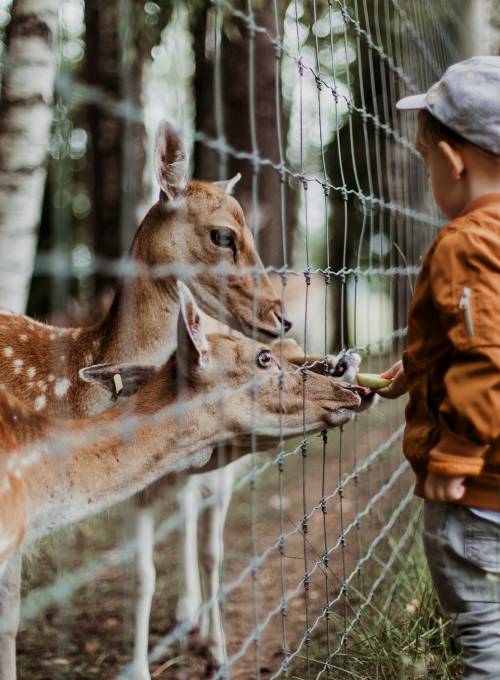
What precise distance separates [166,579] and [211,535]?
1016 mm

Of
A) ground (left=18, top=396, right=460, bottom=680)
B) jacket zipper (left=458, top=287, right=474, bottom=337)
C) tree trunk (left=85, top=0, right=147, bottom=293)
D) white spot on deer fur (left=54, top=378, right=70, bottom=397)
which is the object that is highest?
tree trunk (left=85, top=0, right=147, bottom=293)

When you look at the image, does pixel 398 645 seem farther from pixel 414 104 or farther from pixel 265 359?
pixel 414 104

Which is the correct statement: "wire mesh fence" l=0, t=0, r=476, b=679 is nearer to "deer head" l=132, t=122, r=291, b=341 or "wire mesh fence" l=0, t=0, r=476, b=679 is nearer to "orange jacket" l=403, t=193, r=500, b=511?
"deer head" l=132, t=122, r=291, b=341

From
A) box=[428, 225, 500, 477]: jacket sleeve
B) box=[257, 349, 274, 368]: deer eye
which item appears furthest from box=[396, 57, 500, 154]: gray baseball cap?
box=[257, 349, 274, 368]: deer eye

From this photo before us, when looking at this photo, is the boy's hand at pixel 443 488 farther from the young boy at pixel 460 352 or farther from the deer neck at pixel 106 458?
the deer neck at pixel 106 458

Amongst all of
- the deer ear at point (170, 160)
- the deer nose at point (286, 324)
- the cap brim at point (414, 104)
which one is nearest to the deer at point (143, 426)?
the deer nose at point (286, 324)

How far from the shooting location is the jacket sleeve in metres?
1.98

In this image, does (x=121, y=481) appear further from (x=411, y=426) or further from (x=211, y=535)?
(x=211, y=535)

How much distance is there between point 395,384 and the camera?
2709 mm

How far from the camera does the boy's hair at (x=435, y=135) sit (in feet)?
7.39

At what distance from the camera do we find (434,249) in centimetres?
218

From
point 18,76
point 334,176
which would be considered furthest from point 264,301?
point 334,176

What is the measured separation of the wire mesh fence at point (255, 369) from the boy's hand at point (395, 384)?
10.5 inches

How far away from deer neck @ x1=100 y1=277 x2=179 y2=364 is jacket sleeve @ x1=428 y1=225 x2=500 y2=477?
5.19 feet
